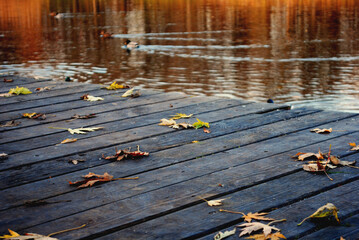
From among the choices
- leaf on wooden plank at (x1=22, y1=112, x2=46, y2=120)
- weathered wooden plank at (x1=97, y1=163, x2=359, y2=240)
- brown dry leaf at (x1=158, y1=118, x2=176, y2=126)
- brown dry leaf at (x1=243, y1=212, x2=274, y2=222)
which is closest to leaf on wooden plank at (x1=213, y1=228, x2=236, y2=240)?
weathered wooden plank at (x1=97, y1=163, x2=359, y2=240)

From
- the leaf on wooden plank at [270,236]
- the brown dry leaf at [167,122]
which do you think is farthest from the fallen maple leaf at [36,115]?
the leaf on wooden plank at [270,236]

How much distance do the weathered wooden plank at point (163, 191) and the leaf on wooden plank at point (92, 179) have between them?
0.06m

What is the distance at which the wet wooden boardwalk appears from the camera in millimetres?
2471

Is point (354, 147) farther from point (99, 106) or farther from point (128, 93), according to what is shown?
point (128, 93)

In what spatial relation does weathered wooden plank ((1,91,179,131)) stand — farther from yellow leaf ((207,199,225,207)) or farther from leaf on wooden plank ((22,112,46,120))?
yellow leaf ((207,199,225,207))

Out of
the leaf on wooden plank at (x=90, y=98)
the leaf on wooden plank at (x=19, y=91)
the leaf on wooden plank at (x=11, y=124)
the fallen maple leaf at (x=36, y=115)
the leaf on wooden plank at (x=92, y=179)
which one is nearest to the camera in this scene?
the leaf on wooden plank at (x=92, y=179)

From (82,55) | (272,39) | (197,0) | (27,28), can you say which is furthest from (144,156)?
(197,0)

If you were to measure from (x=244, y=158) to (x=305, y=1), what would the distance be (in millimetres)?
34837

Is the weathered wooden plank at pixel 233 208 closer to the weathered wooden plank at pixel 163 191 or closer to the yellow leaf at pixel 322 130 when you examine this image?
the weathered wooden plank at pixel 163 191

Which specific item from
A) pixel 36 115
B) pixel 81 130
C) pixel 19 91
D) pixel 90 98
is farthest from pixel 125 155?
pixel 19 91

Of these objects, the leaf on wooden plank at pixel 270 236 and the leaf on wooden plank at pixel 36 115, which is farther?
the leaf on wooden plank at pixel 36 115

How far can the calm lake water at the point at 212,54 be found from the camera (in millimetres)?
10734

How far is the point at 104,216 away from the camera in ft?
8.34

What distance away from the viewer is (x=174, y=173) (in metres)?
3.10
